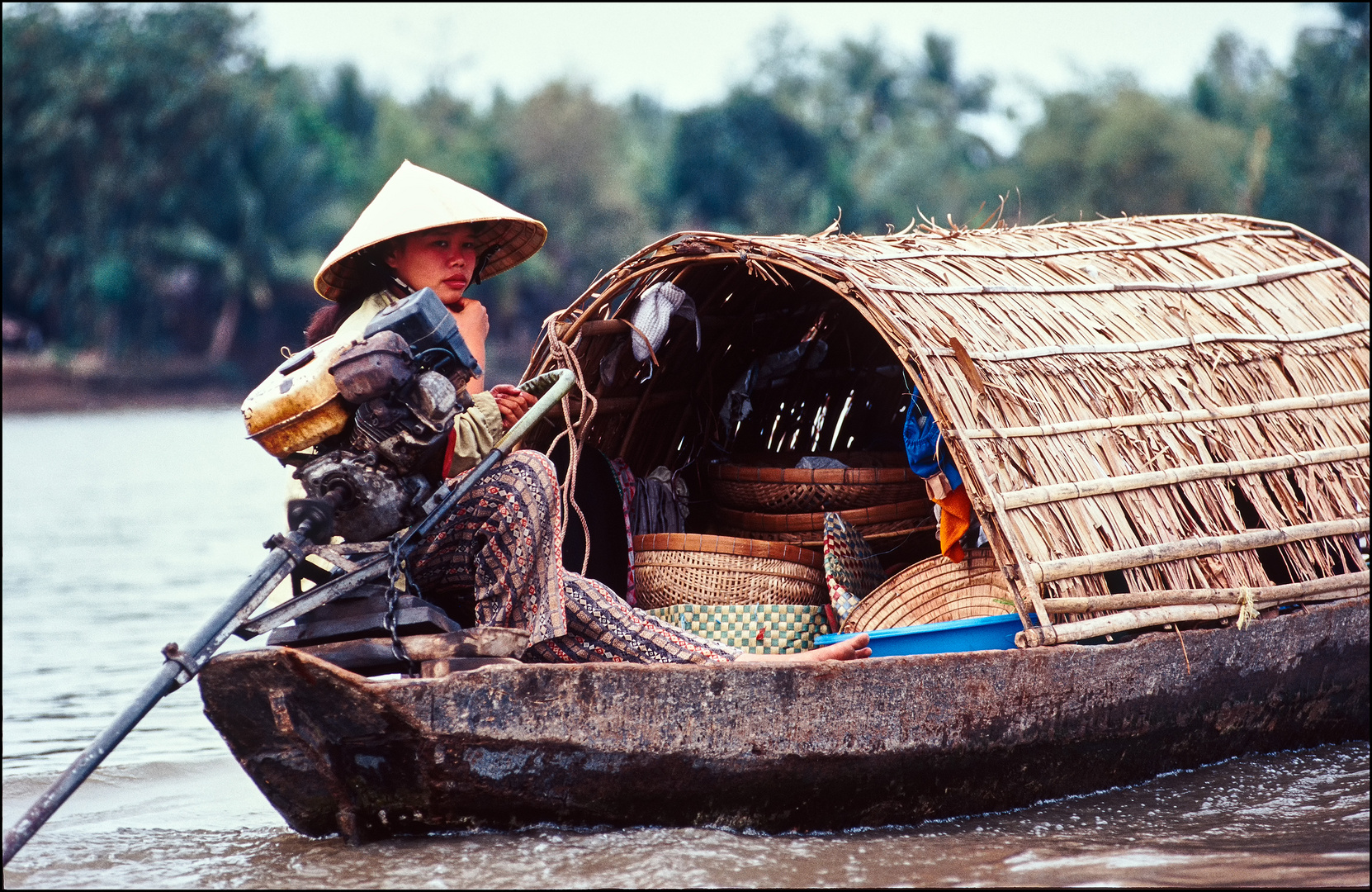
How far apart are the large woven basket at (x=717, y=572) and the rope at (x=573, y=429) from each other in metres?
0.23

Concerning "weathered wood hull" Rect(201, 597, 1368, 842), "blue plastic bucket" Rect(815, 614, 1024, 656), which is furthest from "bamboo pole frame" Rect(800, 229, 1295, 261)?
"weathered wood hull" Rect(201, 597, 1368, 842)

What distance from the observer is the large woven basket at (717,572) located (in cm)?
466

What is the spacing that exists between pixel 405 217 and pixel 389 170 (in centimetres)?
3207

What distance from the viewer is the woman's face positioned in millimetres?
3941

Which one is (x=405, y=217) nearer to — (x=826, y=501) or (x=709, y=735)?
(x=709, y=735)

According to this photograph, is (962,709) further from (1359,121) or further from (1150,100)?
(1150,100)

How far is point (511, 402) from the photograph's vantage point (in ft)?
12.7

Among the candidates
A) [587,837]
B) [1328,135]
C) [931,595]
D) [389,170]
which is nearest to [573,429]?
[931,595]

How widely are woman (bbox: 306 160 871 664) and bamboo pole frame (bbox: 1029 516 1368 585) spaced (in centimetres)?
54

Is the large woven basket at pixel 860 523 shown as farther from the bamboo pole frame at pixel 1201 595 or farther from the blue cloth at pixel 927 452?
the bamboo pole frame at pixel 1201 595

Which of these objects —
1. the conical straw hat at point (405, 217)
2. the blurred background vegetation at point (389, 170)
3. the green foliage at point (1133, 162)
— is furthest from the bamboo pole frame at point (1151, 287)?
the green foliage at point (1133, 162)

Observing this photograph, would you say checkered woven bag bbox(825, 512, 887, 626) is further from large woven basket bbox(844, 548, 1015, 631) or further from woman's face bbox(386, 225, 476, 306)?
woman's face bbox(386, 225, 476, 306)

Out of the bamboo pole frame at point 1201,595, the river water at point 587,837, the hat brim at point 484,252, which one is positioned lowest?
the river water at point 587,837

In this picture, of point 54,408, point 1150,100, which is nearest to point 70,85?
point 54,408
